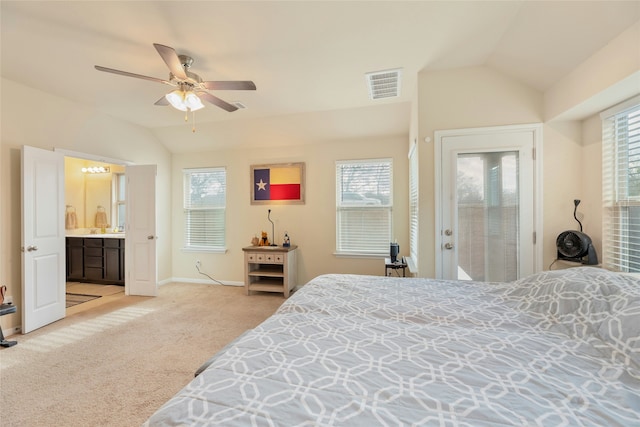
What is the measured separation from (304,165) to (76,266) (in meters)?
4.70

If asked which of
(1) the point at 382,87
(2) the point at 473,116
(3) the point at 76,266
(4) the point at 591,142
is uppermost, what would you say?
(1) the point at 382,87

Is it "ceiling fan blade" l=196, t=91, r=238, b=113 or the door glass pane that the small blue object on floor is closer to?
"ceiling fan blade" l=196, t=91, r=238, b=113

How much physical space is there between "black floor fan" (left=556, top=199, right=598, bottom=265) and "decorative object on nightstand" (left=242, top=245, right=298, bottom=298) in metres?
3.28

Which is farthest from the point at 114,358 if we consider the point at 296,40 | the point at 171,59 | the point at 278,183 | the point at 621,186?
the point at 621,186

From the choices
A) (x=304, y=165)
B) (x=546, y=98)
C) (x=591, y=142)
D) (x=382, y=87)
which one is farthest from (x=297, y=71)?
(x=591, y=142)

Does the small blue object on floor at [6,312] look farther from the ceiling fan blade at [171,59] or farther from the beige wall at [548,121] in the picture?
the beige wall at [548,121]

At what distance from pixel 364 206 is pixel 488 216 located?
1.91 meters

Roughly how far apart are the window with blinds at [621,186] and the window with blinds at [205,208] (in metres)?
4.96

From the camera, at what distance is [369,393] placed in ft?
2.89

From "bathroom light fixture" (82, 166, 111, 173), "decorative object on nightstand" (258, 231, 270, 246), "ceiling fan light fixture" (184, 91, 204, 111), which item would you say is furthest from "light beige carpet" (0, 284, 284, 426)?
"bathroom light fixture" (82, 166, 111, 173)

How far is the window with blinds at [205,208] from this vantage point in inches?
196

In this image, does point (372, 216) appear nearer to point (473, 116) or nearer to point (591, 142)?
point (473, 116)

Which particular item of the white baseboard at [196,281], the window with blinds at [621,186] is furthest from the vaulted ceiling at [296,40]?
the white baseboard at [196,281]

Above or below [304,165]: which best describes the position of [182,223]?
below
